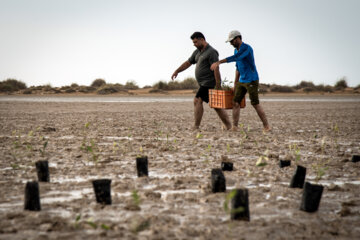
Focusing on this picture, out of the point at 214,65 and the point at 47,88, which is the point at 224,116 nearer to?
the point at 214,65

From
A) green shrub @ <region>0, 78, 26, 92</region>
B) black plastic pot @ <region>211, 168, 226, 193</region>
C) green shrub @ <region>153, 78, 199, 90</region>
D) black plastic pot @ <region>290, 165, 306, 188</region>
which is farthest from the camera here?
green shrub @ <region>153, 78, 199, 90</region>

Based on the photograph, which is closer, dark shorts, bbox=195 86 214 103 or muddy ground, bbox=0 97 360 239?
muddy ground, bbox=0 97 360 239

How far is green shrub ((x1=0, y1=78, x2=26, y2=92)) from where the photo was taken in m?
37.7

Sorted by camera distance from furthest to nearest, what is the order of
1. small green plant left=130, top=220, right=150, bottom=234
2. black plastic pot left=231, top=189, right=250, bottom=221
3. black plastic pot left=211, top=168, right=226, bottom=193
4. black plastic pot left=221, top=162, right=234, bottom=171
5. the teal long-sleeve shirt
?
1. the teal long-sleeve shirt
2. black plastic pot left=221, top=162, right=234, bottom=171
3. black plastic pot left=211, top=168, right=226, bottom=193
4. black plastic pot left=231, top=189, right=250, bottom=221
5. small green plant left=130, top=220, right=150, bottom=234

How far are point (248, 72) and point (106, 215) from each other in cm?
535

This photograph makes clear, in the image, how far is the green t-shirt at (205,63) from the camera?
303 inches

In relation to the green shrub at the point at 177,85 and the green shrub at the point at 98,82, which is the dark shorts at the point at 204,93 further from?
the green shrub at the point at 98,82

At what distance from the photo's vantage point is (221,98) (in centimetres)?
770

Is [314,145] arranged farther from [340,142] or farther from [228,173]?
[228,173]

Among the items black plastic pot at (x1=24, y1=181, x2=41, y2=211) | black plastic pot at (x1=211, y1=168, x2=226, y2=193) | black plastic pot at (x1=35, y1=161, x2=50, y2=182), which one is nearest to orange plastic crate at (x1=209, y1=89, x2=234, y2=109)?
black plastic pot at (x1=211, y1=168, x2=226, y2=193)

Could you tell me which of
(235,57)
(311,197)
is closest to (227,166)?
(311,197)

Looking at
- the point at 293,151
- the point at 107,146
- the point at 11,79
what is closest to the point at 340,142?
the point at 293,151

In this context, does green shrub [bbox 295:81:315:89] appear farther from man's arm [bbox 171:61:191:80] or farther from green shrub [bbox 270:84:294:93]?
man's arm [bbox 171:61:191:80]

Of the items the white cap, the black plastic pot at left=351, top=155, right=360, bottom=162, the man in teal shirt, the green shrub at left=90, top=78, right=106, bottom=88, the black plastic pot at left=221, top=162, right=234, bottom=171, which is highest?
the green shrub at left=90, top=78, right=106, bottom=88
